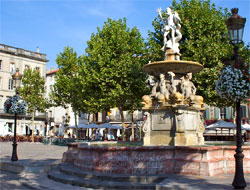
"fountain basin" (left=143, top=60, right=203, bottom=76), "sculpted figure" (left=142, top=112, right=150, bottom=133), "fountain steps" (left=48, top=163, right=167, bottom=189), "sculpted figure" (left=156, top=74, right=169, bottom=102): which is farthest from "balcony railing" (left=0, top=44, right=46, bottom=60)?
"fountain steps" (left=48, top=163, right=167, bottom=189)

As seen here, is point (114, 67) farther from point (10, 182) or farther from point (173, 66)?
point (10, 182)

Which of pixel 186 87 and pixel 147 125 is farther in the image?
pixel 186 87

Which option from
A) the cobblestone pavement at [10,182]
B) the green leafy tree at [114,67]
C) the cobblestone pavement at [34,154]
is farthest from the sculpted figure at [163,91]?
the green leafy tree at [114,67]

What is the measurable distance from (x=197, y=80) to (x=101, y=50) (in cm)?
866

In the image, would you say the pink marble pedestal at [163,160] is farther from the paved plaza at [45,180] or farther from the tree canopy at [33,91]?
the tree canopy at [33,91]

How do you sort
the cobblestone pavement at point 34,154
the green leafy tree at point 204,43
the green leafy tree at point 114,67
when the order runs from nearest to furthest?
1. the cobblestone pavement at point 34,154
2. the green leafy tree at point 204,43
3. the green leafy tree at point 114,67

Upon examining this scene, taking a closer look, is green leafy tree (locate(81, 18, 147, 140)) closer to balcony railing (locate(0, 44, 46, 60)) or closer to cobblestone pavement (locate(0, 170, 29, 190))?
cobblestone pavement (locate(0, 170, 29, 190))

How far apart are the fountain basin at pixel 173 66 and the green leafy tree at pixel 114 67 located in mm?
12264

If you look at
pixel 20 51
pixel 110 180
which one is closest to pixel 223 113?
pixel 20 51

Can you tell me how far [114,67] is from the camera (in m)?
25.3

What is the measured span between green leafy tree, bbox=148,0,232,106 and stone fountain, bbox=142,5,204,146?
379 inches

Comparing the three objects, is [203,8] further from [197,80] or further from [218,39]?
[197,80]

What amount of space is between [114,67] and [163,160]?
17.1 meters

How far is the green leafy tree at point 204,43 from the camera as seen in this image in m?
22.1
